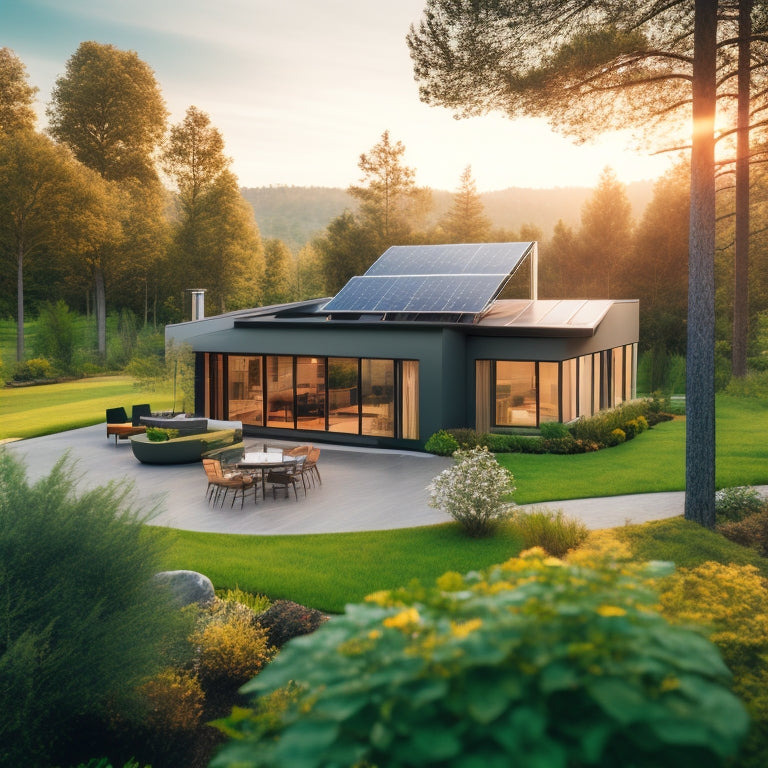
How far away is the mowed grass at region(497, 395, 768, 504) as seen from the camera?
1365 centimetres

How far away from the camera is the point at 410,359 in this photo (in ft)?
58.7

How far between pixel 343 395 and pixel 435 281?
3.99m

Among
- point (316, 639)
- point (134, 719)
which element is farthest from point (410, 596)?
point (134, 719)

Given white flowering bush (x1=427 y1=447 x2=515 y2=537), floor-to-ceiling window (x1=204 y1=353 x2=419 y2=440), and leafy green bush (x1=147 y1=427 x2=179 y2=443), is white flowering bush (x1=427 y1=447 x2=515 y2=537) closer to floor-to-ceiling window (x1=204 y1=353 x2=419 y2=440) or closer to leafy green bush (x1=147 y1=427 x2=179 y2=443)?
floor-to-ceiling window (x1=204 y1=353 x2=419 y2=440)

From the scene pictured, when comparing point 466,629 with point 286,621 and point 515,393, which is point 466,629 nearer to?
point 286,621

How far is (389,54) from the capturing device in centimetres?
2384

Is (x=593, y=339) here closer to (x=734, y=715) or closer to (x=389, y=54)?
(x=389, y=54)

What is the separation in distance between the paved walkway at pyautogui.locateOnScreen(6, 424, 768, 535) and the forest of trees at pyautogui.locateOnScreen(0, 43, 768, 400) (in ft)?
68.6

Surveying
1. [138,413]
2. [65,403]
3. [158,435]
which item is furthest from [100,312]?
[158,435]

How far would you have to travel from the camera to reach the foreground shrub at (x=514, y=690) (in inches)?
79.4

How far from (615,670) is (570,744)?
24 centimetres

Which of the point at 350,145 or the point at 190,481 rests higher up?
the point at 350,145

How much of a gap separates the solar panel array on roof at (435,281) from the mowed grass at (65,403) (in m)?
7.12

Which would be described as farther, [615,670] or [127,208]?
[127,208]
